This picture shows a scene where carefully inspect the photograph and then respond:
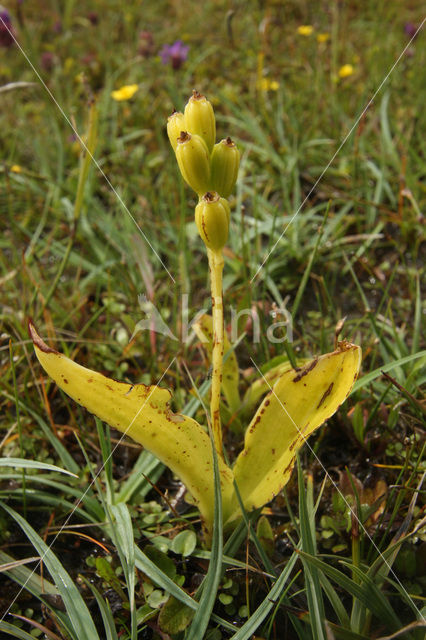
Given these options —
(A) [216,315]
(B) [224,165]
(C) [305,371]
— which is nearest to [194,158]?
(B) [224,165]

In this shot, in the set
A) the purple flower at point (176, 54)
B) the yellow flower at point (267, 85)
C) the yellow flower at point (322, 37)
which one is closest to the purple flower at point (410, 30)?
the yellow flower at point (322, 37)

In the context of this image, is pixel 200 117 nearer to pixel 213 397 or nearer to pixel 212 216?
pixel 212 216

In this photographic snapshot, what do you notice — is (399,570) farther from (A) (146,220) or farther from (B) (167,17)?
(B) (167,17)

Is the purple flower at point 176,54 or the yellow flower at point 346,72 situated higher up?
the purple flower at point 176,54

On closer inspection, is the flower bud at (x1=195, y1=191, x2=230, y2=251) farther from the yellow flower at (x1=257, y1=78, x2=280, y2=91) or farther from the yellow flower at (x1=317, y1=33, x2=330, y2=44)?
the yellow flower at (x1=317, y1=33, x2=330, y2=44)

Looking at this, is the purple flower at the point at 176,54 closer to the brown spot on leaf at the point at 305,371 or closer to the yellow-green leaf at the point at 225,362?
the yellow-green leaf at the point at 225,362

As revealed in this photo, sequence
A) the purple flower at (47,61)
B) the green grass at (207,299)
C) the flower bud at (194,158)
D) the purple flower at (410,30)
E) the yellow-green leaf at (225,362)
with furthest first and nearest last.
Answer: the purple flower at (47,61)
the purple flower at (410,30)
the yellow-green leaf at (225,362)
the green grass at (207,299)
the flower bud at (194,158)

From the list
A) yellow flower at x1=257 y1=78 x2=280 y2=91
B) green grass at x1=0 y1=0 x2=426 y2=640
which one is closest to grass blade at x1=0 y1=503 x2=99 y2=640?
green grass at x1=0 y1=0 x2=426 y2=640
